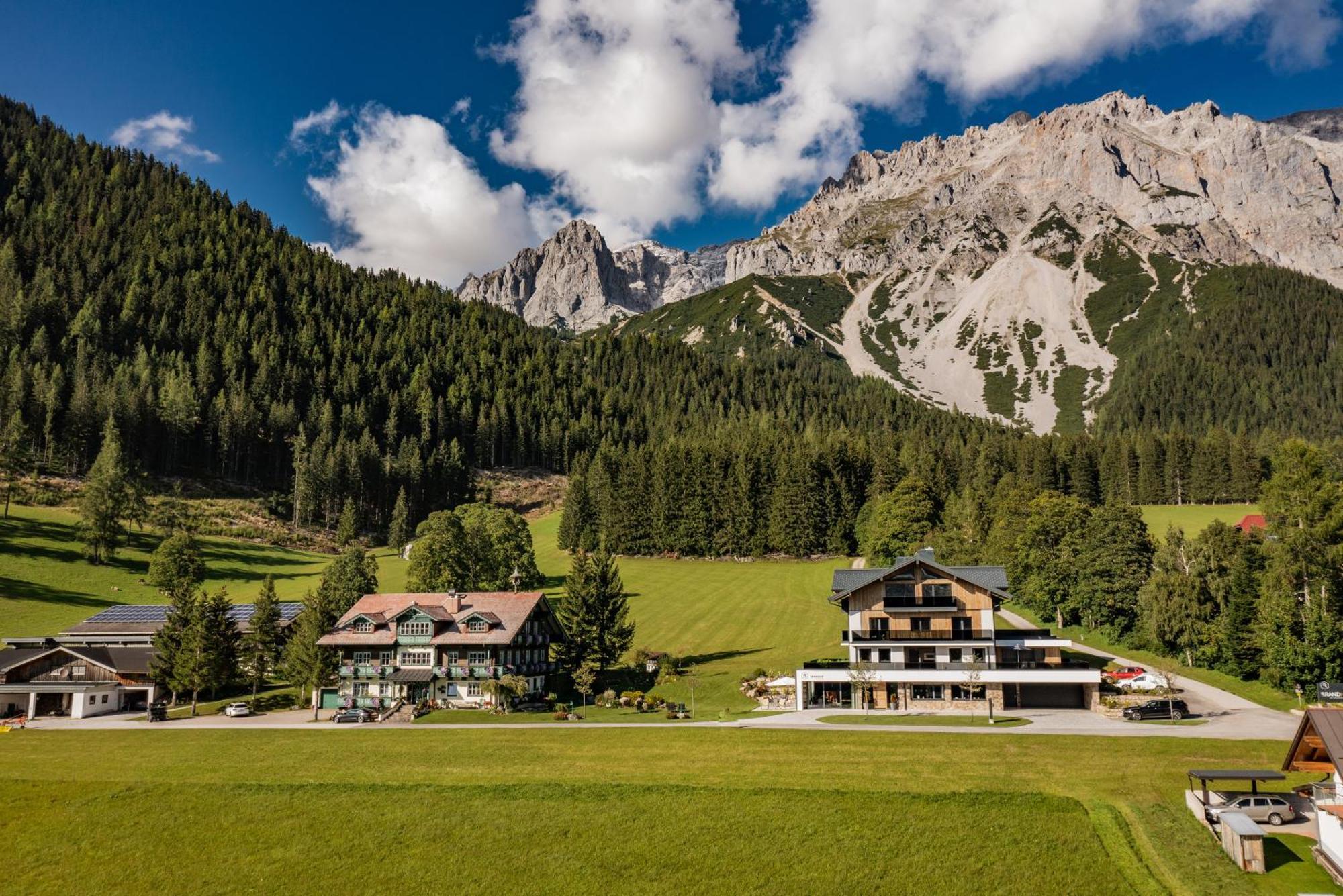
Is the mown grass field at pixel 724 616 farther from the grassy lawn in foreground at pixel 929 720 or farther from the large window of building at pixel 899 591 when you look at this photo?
the large window of building at pixel 899 591

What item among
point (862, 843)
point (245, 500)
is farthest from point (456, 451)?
point (862, 843)

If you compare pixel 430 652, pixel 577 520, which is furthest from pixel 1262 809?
pixel 577 520

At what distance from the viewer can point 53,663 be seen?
70.8 m

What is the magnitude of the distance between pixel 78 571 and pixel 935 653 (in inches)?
3922

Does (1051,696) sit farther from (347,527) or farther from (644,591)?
(347,527)

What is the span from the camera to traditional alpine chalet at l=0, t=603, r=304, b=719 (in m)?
68.1

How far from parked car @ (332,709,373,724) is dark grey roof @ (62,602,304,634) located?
22.4 m

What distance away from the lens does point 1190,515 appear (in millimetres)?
141125

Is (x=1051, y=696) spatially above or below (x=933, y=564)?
below

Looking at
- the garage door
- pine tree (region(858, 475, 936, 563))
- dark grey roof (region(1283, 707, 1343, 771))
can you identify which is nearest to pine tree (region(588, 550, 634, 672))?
the garage door

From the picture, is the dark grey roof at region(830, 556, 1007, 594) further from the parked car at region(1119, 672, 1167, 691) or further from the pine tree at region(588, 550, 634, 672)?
the pine tree at region(588, 550, 634, 672)

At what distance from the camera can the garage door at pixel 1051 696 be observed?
62906 mm

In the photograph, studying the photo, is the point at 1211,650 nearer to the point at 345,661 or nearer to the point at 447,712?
the point at 447,712

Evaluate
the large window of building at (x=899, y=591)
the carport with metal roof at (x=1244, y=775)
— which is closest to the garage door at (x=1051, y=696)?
the large window of building at (x=899, y=591)
